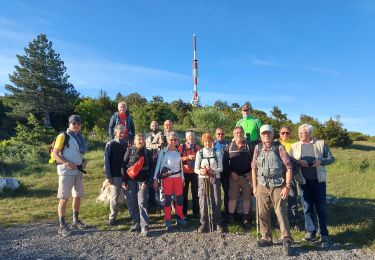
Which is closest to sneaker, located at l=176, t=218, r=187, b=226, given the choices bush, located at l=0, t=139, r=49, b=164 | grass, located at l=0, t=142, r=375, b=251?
grass, located at l=0, t=142, r=375, b=251

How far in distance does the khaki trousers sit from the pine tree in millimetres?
31611

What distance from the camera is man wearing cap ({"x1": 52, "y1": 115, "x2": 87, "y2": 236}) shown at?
18.5 feet

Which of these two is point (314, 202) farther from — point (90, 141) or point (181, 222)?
point (90, 141)

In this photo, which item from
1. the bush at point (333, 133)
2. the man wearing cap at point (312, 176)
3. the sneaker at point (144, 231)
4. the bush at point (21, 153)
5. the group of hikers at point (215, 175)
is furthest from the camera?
the bush at point (333, 133)

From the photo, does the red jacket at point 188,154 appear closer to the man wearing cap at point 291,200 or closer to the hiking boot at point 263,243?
the man wearing cap at point 291,200

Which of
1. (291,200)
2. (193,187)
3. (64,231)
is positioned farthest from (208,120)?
(64,231)

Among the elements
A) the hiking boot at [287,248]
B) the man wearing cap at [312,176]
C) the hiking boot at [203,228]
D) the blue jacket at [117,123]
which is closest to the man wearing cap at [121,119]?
the blue jacket at [117,123]

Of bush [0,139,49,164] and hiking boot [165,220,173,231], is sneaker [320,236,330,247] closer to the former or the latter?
hiking boot [165,220,173,231]

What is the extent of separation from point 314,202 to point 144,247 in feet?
8.79

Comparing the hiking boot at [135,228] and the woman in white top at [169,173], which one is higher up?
the woman in white top at [169,173]

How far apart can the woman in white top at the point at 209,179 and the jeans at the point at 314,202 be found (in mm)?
1339

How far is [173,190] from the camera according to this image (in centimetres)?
605

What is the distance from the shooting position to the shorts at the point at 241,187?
6004 mm

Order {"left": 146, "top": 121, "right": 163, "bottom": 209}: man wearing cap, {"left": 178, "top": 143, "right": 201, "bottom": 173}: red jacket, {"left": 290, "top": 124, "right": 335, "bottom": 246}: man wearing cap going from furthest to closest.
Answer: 1. {"left": 146, "top": 121, "right": 163, "bottom": 209}: man wearing cap
2. {"left": 178, "top": 143, "right": 201, "bottom": 173}: red jacket
3. {"left": 290, "top": 124, "right": 335, "bottom": 246}: man wearing cap
